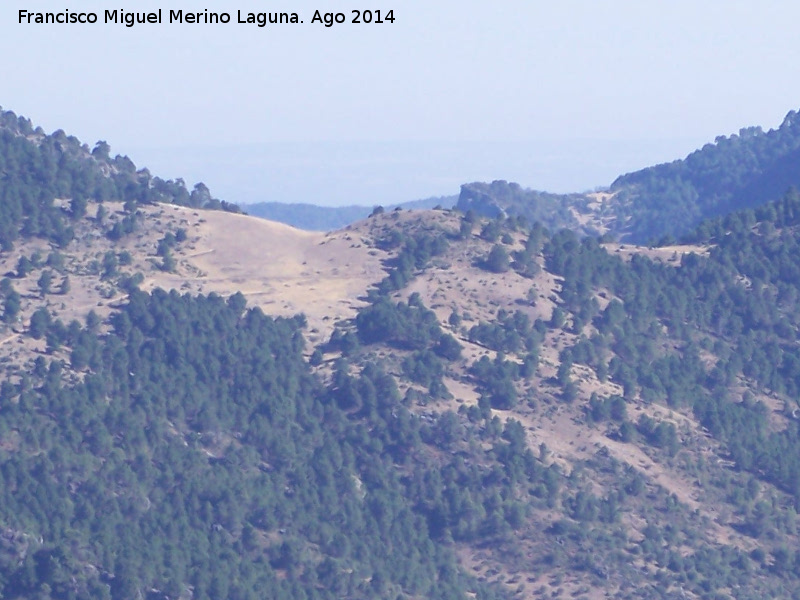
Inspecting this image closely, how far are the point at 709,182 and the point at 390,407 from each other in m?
97.7

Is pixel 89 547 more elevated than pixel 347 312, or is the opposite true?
pixel 347 312

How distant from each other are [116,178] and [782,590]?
50.3 metres

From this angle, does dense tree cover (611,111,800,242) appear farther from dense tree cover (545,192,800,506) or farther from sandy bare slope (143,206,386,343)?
sandy bare slope (143,206,386,343)

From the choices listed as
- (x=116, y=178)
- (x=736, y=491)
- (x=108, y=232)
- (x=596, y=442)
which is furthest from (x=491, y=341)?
(x=116, y=178)

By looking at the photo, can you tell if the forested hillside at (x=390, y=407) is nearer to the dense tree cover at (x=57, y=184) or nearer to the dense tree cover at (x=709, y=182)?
the dense tree cover at (x=57, y=184)

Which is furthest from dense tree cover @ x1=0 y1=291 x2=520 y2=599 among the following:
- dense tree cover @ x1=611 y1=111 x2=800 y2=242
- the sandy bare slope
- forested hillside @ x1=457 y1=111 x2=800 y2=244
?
dense tree cover @ x1=611 y1=111 x2=800 y2=242

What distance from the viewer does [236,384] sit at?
85.7m

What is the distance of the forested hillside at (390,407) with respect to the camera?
74688 millimetres

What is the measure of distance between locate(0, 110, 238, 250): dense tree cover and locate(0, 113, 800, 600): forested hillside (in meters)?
0.26

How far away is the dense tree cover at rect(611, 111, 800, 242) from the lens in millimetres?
162750

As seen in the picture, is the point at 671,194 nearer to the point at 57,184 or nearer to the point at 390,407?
the point at 57,184

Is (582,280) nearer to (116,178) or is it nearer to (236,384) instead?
(236,384)

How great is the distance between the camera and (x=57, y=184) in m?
103

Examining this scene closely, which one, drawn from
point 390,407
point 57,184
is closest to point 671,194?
point 57,184
